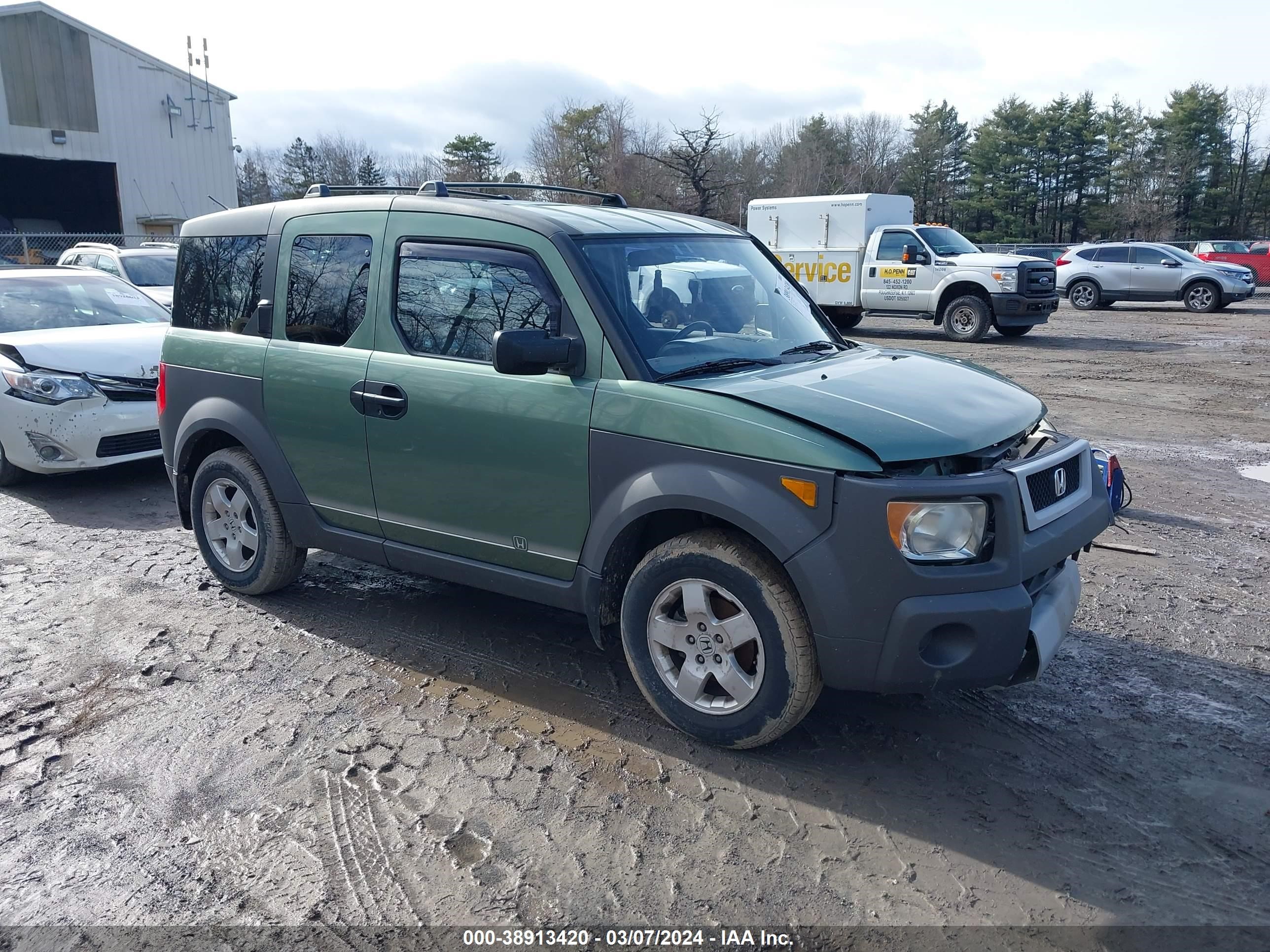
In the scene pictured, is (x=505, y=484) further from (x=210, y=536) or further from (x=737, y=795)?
(x=210, y=536)

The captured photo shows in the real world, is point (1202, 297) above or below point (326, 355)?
below

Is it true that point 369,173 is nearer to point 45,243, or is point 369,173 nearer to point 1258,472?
point 45,243

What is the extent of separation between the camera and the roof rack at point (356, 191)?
15.9ft

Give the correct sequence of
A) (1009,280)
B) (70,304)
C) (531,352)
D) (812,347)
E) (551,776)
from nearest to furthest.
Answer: (551,776)
(531,352)
(812,347)
(70,304)
(1009,280)

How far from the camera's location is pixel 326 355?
4680mm

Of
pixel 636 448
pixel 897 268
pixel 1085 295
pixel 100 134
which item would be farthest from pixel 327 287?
pixel 100 134

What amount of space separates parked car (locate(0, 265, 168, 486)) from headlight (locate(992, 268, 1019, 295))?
14652 mm

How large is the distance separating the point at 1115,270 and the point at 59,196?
36.9 meters

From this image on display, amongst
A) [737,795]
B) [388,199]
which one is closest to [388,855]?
A: [737,795]

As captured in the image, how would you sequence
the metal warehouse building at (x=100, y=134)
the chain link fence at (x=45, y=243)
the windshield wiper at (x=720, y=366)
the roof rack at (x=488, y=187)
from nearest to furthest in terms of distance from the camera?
the windshield wiper at (x=720, y=366)
the roof rack at (x=488, y=187)
the chain link fence at (x=45, y=243)
the metal warehouse building at (x=100, y=134)

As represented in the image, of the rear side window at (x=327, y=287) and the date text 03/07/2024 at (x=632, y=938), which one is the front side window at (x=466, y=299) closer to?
the rear side window at (x=327, y=287)

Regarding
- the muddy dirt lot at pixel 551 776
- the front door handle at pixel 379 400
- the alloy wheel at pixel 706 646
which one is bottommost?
the muddy dirt lot at pixel 551 776

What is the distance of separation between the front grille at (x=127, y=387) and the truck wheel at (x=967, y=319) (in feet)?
49.0

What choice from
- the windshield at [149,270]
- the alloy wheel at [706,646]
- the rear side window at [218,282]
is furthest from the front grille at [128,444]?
the windshield at [149,270]
